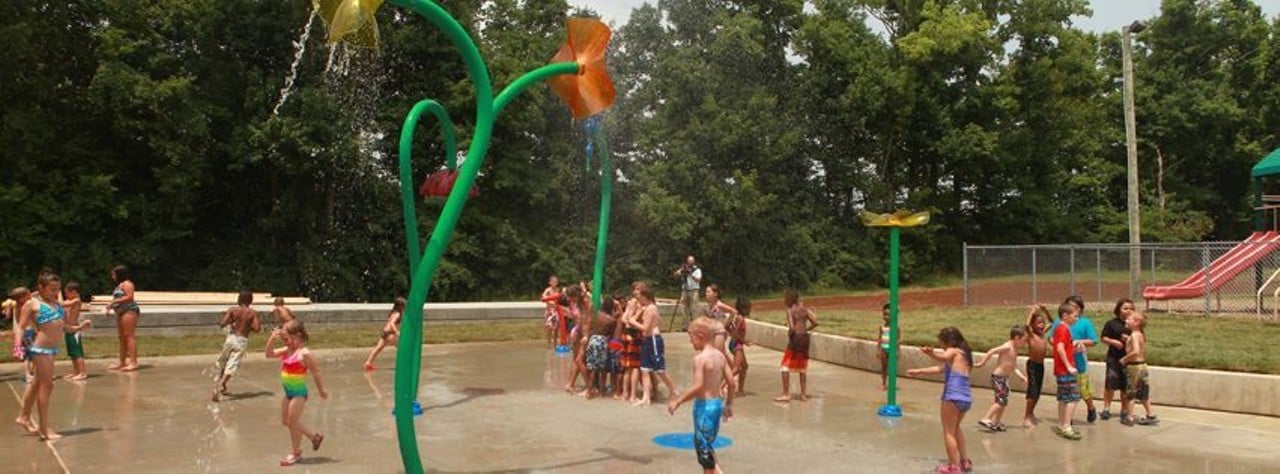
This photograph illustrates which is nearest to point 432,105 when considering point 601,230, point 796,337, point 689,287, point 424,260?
point 424,260

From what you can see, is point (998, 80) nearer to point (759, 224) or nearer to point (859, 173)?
point (859, 173)

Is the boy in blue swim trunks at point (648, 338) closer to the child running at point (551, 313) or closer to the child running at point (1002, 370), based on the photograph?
the child running at point (1002, 370)

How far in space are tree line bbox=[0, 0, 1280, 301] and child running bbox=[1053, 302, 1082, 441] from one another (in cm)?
1357

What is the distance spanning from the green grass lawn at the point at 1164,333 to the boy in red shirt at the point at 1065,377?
10.6ft

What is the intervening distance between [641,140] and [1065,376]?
1174 inches

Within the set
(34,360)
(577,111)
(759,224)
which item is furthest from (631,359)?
(759,224)

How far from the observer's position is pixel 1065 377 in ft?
33.3

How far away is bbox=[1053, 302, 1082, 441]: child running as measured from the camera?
1009 centimetres

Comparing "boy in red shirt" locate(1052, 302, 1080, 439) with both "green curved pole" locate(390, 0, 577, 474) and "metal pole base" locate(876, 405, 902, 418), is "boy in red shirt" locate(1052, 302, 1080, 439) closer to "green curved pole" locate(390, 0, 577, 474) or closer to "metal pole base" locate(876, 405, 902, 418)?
"metal pole base" locate(876, 405, 902, 418)

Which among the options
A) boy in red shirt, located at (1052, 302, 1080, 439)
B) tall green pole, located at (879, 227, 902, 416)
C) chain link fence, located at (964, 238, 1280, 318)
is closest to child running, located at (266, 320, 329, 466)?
tall green pole, located at (879, 227, 902, 416)

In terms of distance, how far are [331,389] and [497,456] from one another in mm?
5225

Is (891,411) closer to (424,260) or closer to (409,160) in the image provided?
(409,160)

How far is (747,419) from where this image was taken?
11.2m

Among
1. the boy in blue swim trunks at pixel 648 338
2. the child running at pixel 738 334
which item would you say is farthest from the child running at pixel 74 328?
the child running at pixel 738 334
